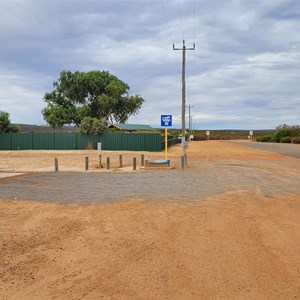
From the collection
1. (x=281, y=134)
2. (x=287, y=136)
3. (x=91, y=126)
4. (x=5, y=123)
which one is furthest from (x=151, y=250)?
(x=281, y=134)

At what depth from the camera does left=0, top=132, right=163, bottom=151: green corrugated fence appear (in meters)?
47.3

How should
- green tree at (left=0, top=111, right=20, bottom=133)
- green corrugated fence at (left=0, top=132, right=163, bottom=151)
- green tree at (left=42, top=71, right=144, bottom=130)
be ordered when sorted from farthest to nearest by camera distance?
1. green tree at (left=42, top=71, right=144, bottom=130)
2. green tree at (left=0, top=111, right=20, bottom=133)
3. green corrugated fence at (left=0, top=132, right=163, bottom=151)

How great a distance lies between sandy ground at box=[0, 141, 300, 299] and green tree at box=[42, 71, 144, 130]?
188 feet

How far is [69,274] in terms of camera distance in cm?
593

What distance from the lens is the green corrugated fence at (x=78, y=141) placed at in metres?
47.3

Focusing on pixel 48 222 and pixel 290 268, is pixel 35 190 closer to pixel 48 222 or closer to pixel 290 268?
pixel 48 222

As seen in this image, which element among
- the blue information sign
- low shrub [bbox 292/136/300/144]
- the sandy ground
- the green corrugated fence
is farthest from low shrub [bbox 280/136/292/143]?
the sandy ground

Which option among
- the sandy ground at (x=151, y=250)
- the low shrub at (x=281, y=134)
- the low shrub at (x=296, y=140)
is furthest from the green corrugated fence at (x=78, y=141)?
the low shrub at (x=281, y=134)

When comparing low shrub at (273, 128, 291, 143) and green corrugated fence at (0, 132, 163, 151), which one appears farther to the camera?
low shrub at (273, 128, 291, 143)

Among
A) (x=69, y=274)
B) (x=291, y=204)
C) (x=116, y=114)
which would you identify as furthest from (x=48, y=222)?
(x=116, y=114)

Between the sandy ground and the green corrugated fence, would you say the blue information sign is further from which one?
the green corrugated fence

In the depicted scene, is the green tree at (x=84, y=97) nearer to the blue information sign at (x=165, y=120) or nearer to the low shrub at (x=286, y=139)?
the low shrub at (x=286, y=139)

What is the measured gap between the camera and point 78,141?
49.9 metres

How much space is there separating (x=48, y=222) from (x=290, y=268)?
5197 mm
